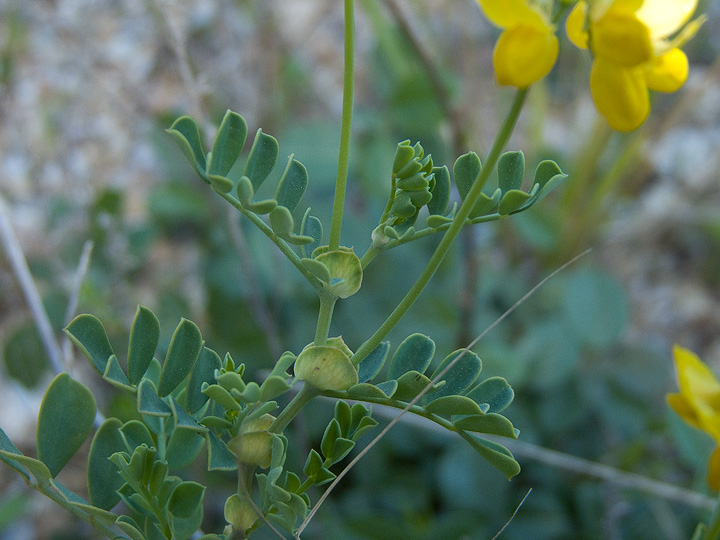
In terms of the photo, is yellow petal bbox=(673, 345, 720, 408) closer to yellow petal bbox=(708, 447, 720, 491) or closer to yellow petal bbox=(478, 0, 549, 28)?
yellow petal bbox=(708, 447, 720, 491)

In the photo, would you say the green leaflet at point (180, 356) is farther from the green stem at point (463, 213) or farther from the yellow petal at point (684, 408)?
the yellow petal at point (684, 408)

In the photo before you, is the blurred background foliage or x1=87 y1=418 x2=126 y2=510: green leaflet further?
the blurred background foliage

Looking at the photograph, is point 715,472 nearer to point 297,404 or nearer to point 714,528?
point 714,528

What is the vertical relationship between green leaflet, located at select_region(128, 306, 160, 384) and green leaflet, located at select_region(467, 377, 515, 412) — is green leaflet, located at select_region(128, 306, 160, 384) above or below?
above

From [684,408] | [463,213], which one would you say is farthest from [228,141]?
[684,408]

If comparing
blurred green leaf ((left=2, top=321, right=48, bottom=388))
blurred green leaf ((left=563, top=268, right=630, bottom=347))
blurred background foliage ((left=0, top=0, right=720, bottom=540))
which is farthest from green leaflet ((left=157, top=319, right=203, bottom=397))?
blurred green leaf ((left=563, top=268, right=630, bottom=347))

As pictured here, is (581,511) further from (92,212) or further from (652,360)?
(92,212)
